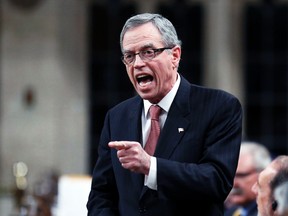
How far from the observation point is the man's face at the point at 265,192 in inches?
193

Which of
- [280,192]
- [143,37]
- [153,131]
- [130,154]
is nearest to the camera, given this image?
[280,192]

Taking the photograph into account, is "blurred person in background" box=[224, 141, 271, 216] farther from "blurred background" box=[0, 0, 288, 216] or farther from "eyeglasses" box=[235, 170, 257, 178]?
"blurred background" box=[0, 0, 288, 216]

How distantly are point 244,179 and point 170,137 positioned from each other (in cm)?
310

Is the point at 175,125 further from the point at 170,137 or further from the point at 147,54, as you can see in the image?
the point at 147,54

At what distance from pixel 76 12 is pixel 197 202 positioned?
13662 mm

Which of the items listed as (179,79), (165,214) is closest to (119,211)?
(165,214)

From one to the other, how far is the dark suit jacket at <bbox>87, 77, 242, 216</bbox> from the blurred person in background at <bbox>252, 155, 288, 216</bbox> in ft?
0.58

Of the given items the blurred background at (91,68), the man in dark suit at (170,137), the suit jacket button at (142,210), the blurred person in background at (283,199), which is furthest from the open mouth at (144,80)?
the blurred background at (91,68)

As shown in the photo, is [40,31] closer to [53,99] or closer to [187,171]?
[53,99]

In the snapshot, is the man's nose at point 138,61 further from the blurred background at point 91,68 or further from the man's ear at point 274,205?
the blurred background at point 91,68

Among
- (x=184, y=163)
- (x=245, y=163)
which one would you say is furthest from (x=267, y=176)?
(x=245, y=163)

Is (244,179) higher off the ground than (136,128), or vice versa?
(136,128)

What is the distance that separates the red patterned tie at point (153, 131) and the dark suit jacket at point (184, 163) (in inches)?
1.8

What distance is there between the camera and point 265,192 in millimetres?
5039
